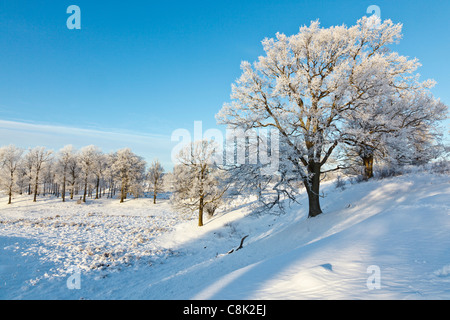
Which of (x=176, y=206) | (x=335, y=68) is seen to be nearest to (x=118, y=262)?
(x=176, y=206)

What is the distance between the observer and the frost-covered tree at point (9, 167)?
3725 centimetres

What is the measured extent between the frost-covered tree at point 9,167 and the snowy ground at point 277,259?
32.5 m

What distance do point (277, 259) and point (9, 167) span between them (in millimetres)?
53329

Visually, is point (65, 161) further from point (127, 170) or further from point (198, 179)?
point (198, 179)

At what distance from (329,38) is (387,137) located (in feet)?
16.8

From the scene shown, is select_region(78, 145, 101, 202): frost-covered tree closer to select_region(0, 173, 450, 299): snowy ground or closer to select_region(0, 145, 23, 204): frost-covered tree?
select_region(0, 145, 23, 204): frost-covered tree

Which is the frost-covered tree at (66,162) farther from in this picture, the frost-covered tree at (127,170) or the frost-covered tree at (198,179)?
the frost-covered tree at (198,179)

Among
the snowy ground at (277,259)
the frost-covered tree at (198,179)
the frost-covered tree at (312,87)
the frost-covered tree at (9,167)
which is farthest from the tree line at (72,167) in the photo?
the frost-covered tree at (312,87)

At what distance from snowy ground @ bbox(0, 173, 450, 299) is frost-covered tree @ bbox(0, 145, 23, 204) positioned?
32.5 metres

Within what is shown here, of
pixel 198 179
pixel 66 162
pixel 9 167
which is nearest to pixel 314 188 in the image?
pixel 198 179

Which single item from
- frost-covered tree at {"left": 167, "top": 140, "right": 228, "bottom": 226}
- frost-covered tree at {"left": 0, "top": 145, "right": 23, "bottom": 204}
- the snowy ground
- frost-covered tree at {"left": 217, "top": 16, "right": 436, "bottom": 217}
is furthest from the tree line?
frost-covered tree at {"left": 217, "top": 16, "right": 436, "bottom": 217}

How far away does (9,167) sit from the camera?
128 feet

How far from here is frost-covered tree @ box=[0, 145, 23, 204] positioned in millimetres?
37250

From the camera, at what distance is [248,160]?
9812 millimetres
